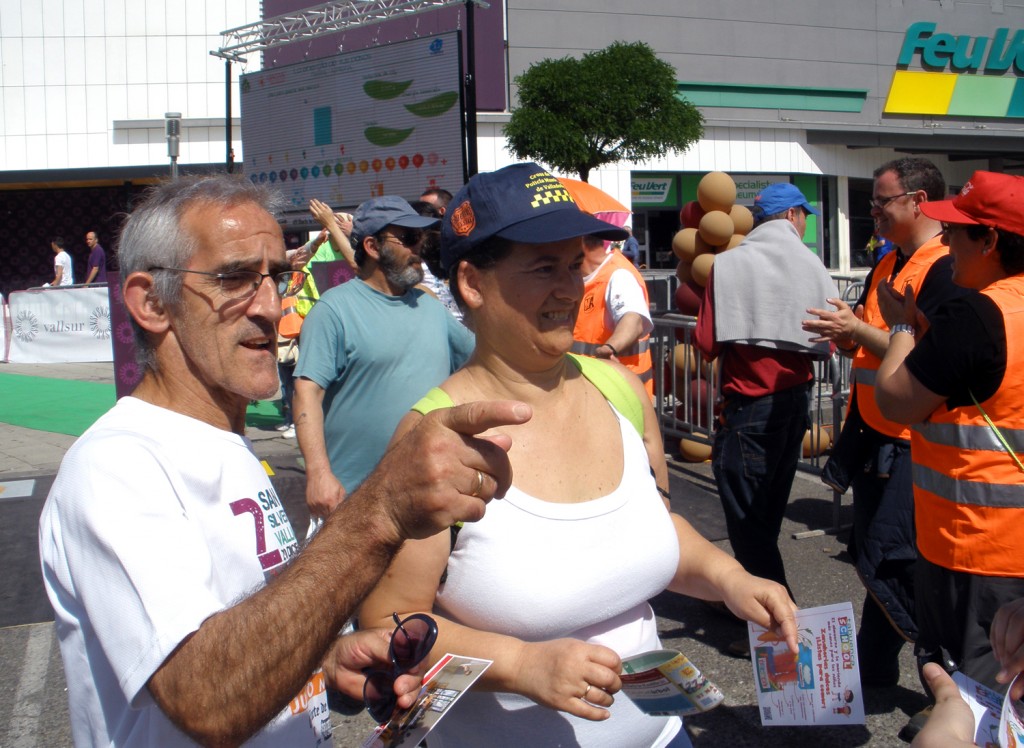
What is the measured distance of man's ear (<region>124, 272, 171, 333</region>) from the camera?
180 cm

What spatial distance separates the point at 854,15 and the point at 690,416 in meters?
26.3

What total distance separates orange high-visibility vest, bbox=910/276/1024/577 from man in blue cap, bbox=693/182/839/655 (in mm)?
1553

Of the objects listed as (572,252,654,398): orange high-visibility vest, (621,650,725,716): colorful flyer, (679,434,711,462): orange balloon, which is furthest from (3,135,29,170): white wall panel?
(621,650,725,716): colorful flyer

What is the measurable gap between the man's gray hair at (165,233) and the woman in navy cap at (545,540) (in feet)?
1.79

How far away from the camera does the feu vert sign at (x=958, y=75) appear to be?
30312 millimetres

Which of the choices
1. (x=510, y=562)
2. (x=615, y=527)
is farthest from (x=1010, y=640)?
(x=510, y=562)

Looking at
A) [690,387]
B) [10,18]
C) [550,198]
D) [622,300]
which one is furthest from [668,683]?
[10,18]

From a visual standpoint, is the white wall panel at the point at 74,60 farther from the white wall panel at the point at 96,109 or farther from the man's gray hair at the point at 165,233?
the man's gray hair at the point at 165,233

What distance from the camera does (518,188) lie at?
6.93 feet

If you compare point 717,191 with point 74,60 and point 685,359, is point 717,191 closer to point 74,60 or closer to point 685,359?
point 685,359

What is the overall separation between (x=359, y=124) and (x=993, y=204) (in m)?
9.10

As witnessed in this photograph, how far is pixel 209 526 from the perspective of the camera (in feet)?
5.42

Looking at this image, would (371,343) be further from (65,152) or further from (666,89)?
(65,152)

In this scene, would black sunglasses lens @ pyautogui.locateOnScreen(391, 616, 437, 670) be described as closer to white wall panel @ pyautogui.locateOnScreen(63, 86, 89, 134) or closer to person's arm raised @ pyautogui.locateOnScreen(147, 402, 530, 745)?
person's arm raised @ pyautogui.locateOnScreen(147, 402, 530, 745)
